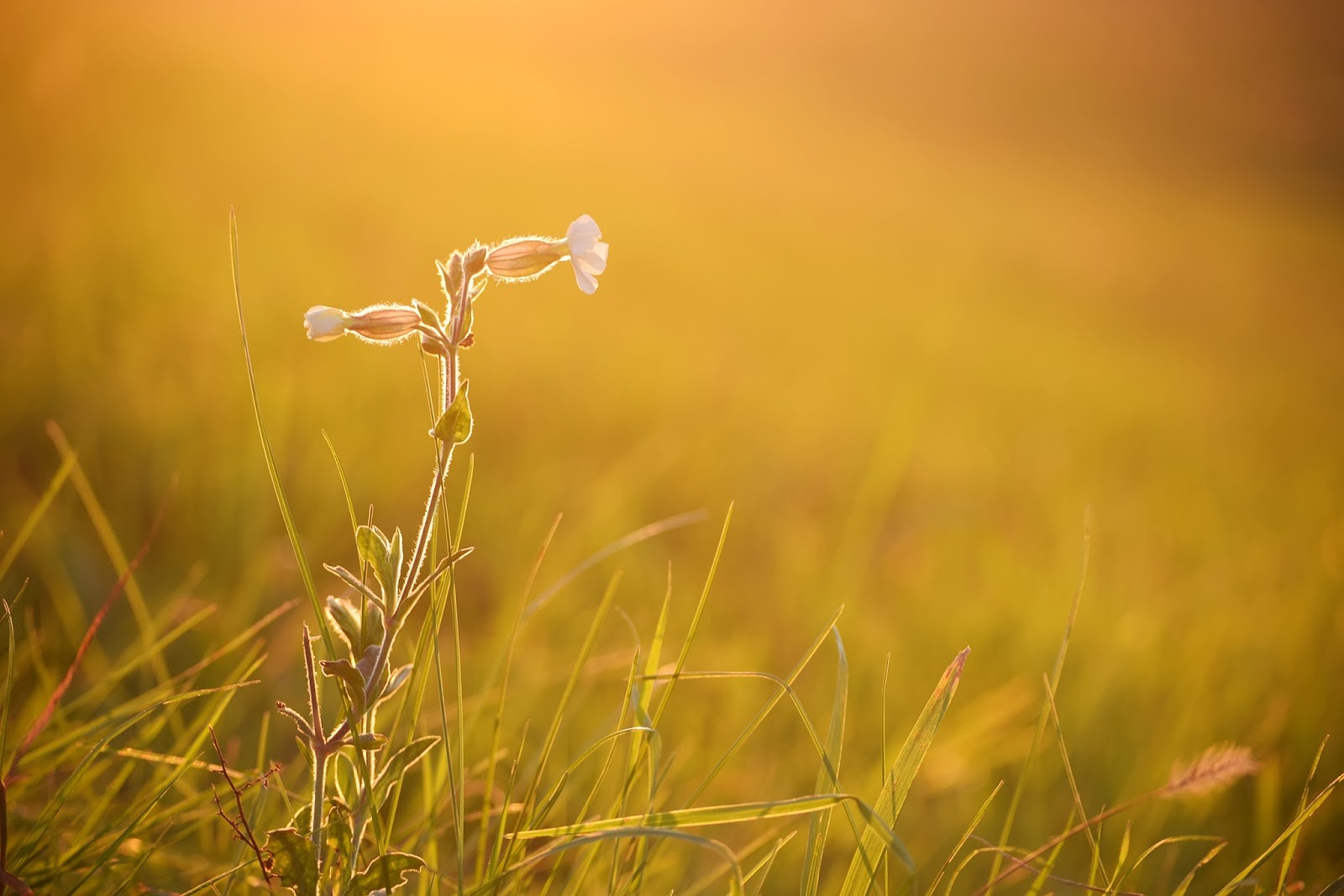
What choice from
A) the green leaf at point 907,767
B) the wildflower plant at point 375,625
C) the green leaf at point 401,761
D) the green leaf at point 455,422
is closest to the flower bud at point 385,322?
the wildflower plant at point 375,625

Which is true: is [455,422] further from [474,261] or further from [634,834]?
[634,834]

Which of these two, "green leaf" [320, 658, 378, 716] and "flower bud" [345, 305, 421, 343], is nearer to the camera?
"green leaf" [320, 658, 378, 716]

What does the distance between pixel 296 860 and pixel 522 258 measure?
613 millimetres

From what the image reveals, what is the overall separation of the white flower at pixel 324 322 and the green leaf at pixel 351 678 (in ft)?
0.99

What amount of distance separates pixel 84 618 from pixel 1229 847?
6.94 feet

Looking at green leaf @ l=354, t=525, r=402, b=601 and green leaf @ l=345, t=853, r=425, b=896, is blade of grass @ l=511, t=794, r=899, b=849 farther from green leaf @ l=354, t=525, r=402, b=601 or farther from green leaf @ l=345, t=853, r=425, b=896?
green leaf @ l=354, t=525, r=402, b=601

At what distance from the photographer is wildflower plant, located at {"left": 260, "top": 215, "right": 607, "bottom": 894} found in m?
0.77

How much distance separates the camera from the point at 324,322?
840 millimetres

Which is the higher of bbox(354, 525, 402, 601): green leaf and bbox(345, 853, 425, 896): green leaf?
bbox(354, 525, 402, 601): green leaf

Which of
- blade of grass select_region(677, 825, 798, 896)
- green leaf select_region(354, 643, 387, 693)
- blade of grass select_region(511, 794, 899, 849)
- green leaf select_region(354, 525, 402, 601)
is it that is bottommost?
blade of grass select_region(677, 825, 798, 896)

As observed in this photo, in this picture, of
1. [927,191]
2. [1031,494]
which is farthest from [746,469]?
[927,191]

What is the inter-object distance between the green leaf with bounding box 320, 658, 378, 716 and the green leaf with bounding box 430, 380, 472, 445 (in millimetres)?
210

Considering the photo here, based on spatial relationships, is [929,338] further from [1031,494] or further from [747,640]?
[747,640]

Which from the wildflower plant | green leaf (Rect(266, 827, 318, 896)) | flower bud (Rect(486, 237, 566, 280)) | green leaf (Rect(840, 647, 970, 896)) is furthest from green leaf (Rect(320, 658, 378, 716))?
green leaf (Rect(840, 647, 970, 896))
